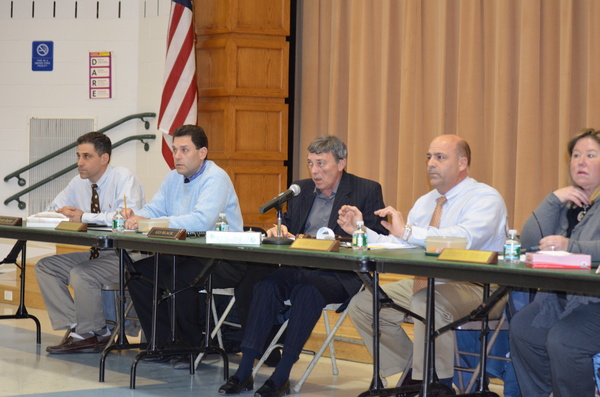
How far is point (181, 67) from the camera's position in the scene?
22.2 ft

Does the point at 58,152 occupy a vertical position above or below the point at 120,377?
above

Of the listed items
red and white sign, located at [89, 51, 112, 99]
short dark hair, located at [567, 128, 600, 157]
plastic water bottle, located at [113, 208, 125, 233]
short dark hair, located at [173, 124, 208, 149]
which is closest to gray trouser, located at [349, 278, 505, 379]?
short dark hair, located at [567, 128, 600, 157]

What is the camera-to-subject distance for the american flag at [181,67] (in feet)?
22.1

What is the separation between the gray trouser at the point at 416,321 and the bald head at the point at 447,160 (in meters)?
0.49

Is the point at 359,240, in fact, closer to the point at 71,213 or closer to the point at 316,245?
the point at 316,245

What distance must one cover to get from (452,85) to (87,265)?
2837 mm

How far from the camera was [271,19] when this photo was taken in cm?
669

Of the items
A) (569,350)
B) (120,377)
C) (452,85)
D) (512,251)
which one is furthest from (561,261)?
(452,85)

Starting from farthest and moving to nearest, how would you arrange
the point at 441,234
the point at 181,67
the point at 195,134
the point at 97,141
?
the point at 181,67, the point at 97,141, the point at 195,134, the point at 441,234

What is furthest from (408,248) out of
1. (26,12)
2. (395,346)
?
(26,12)

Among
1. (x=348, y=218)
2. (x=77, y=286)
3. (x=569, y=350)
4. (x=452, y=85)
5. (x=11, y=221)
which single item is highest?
(x=452, y=85)

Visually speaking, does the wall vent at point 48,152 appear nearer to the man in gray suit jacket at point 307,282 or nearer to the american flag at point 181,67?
the american flag at point 181,67

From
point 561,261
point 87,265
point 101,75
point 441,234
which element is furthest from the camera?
point 101,75

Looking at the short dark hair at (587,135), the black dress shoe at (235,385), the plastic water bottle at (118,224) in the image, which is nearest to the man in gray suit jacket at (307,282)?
the black dress shoe at (235,385)
